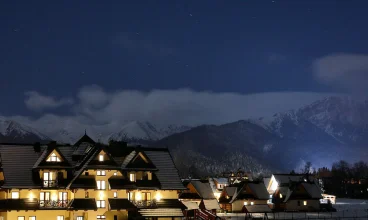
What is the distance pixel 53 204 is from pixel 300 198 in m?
73.1

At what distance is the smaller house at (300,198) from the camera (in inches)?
5118

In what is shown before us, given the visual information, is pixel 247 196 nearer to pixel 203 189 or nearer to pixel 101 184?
pixel 203 189

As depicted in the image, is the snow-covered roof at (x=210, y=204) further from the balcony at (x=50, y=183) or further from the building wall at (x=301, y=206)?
the balcony at (x=50, y=183)

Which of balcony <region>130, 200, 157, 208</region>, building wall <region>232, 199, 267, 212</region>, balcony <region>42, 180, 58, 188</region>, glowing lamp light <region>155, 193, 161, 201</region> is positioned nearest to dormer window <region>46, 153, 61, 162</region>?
balcony <region>42, 180, 58, 188</region>

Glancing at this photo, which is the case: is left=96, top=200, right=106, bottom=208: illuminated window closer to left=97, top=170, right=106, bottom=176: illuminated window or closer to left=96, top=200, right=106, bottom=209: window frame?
left=96, top=200, right=106, bottom=209: window frame

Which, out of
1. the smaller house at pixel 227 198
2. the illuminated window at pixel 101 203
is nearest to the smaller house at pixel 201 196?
the smaller house at pixel 227 198

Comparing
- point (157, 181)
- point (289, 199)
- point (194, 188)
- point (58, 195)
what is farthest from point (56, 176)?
point (289, 199)

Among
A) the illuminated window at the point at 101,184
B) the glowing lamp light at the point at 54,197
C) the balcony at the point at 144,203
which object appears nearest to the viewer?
the glowing lamp light at the point at 54,197

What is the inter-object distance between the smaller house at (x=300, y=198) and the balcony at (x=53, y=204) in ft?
227

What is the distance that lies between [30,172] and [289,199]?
72.4 metres

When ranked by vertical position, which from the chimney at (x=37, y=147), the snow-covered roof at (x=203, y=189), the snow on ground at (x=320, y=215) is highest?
the chimney at (x=37, y=147)

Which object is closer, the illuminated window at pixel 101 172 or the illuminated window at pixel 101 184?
the illuminated window at pixel 101 184

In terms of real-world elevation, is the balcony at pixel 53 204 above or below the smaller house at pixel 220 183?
below

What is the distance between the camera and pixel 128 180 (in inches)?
3061
